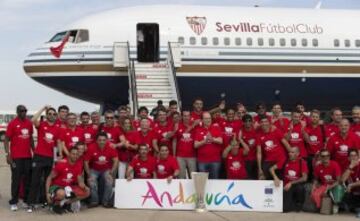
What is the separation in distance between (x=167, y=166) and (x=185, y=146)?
→ 0.72m

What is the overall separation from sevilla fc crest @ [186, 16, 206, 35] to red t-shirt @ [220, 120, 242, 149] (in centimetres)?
969

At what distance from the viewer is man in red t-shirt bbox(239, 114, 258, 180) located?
11.8 metres

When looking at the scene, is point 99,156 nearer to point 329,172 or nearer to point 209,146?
point 209,146

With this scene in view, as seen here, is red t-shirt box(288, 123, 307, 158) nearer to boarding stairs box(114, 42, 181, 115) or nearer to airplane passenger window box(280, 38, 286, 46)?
boarding stairs box(114, 42, 181, 115)

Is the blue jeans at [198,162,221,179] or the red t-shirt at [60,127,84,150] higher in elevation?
the red t-shirt at [60,127,84,150]

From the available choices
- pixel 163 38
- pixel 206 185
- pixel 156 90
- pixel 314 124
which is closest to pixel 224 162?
pixel 206 185

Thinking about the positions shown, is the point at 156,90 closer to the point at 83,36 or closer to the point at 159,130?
→ the point at 83,36

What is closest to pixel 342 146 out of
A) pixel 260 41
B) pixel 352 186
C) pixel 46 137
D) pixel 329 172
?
pixel 329 172

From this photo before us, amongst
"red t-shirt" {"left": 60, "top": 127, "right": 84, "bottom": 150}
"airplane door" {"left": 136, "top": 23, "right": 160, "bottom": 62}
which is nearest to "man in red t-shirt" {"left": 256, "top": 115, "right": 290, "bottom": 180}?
"red t-shirt" {"left": 60, "top": 127, "right": 84, "bottom": 150}

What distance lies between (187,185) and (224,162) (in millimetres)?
1086

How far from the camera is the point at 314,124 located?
11.9 meters

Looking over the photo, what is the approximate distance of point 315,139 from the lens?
11.9 m

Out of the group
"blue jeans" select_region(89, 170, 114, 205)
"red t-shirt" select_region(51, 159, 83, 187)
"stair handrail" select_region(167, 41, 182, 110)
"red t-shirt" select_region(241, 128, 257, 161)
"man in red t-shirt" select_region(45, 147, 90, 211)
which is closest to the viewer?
"man in red t-shirt" select_region(45, 147, 90, 211)

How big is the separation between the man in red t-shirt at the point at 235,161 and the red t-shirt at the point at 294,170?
807 millimetres
